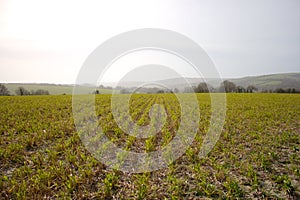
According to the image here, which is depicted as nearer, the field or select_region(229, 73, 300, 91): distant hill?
the field

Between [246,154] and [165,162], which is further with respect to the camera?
[246,154]

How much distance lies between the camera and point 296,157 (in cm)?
615

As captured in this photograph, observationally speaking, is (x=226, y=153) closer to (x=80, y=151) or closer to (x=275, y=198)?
(x=275, y=198)

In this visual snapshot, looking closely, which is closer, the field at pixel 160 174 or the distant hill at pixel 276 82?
the field at pixel 160 174

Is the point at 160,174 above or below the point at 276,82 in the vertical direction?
below

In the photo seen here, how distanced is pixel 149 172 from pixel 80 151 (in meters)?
2.68

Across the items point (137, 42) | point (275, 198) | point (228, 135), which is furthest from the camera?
point (137, 42)

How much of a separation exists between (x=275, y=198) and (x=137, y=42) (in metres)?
8.77

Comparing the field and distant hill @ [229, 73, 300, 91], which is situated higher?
distant hill @ [229, 73, 300, 91]

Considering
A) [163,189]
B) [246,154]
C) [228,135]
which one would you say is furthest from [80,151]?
[228,135]

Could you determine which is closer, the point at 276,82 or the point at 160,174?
the point at 160,174

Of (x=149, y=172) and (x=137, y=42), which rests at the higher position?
(x=137, y=42)

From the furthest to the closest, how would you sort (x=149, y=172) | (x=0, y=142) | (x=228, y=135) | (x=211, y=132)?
(x=211, y=132), (x=228, y=135), (x=0, y=142), (x=149, y=172)

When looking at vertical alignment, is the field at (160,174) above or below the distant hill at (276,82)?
below
